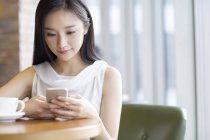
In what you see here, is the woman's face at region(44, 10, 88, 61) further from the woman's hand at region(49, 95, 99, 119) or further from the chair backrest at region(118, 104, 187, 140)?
the chair backrest at region(118, 104, 187, 140)

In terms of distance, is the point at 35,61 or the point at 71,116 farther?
the point at 35,61

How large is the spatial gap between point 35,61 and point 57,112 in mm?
541

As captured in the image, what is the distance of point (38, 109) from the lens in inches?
65.2

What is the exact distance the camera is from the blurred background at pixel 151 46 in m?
3.69

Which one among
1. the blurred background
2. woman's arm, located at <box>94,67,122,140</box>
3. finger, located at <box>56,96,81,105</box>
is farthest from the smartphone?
the blurred background

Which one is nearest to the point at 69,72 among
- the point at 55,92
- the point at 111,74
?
the point at 111,74

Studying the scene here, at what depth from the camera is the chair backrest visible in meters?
2.01

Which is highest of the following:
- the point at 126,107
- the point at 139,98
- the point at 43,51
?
the point at 43,51

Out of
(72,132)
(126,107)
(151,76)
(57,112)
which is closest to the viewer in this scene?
(72,132)

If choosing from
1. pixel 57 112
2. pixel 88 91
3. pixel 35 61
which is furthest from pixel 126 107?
pixel 57 112

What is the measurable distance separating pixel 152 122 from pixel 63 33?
0.65 meters

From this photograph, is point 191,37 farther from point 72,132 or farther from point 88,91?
point 72,132

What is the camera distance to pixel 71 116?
158 centimetres

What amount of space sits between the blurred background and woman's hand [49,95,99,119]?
7.44 ft
